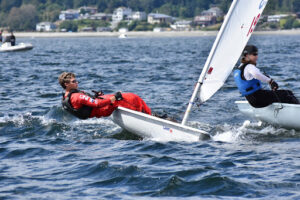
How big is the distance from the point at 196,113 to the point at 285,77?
7.64 metres

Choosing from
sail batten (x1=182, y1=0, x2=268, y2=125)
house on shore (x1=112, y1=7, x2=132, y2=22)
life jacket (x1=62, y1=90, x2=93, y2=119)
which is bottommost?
house on shore (x1=112, y1=7, x2=132, y2=22)

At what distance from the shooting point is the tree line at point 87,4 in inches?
6038

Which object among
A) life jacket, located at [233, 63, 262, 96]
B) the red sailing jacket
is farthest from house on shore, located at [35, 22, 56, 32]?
life jacket, located at [233, 63, 262, 96]

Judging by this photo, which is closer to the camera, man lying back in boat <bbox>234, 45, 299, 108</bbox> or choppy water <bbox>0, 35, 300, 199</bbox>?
choppy water <bbox>0, 35, 300, 199</bbox>

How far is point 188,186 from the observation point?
20.1 feet

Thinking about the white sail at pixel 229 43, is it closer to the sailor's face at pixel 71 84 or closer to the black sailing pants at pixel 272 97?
the black sailing pants at pixel 272 97

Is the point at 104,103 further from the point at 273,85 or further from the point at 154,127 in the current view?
the point at 273,85

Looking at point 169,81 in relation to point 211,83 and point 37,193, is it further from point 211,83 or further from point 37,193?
point 37,193

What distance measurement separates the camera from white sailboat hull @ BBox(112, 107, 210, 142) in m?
8.20

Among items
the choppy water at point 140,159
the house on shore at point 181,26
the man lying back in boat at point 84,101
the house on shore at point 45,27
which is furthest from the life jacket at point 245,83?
the house on shore at point 45,27

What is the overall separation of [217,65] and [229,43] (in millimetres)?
383

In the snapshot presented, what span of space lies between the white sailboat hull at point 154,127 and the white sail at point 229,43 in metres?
0.62

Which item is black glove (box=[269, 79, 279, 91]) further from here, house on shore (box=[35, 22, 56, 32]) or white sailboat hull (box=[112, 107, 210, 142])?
house on shore (box=[35, 22, 56, 32])

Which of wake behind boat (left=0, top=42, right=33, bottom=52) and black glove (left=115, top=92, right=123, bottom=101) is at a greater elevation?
black glove (left=115, top=92, right=123, bottom=101)
